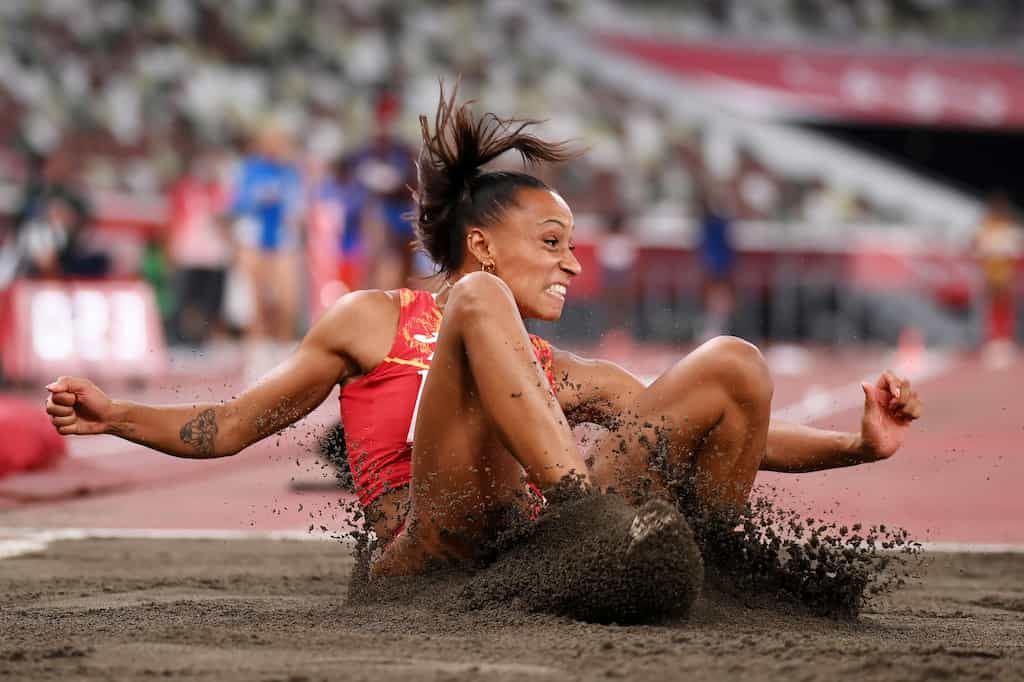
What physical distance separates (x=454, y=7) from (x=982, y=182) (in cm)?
1044

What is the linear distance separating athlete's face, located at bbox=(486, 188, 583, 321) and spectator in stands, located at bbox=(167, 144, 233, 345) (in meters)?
14.5

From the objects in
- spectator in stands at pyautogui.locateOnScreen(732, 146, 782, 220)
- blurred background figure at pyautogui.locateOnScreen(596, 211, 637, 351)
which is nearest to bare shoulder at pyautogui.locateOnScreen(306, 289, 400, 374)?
blurred background figure at pyautogui.locateOnScreen(596, 211, 637, 351)

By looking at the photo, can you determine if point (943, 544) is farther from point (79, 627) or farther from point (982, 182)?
point (982, 182)

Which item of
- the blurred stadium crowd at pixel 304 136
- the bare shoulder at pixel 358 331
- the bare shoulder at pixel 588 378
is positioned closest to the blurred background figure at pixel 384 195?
the blurred stadium crowd at pixel 304 136

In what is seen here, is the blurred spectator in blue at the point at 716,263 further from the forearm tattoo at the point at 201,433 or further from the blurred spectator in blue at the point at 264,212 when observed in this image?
the forearm tattoo at the point at 201,433

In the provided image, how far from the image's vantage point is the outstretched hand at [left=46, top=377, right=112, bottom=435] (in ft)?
12.0

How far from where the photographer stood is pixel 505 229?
12.6 feet

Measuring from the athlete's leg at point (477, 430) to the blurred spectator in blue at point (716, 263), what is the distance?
16726mm

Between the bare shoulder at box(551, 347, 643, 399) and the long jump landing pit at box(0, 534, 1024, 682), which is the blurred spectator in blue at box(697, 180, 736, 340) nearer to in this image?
the long jump landing pit at box(0, 534, 1024, 682)

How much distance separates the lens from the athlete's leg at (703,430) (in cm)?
360

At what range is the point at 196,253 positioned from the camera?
1853 cm

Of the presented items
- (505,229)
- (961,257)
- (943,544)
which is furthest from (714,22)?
(505,229)

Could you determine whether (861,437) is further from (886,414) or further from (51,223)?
(51,223)

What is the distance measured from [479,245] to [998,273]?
61.6ft
